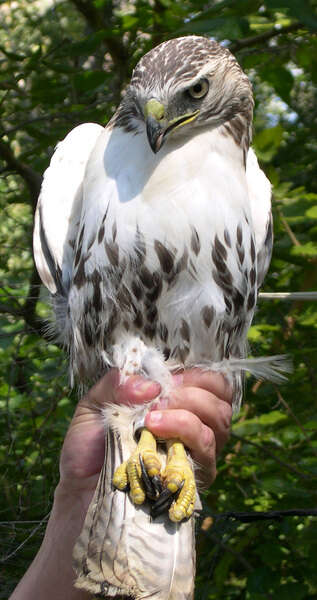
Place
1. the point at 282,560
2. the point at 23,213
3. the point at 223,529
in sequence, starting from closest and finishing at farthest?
the point at 223,529
the point at 282,560
the point at 23,213

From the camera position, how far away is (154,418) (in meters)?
2.30

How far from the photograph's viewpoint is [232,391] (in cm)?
260

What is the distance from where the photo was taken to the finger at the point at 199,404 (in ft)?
7.84

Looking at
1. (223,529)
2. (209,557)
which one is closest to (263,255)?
(223,529)

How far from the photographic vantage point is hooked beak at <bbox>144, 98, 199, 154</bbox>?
86.5 inches

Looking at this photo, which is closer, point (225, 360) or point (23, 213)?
point (225, 360)

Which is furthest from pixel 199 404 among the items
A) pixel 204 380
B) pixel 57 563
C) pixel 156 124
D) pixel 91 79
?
pixel 91 79

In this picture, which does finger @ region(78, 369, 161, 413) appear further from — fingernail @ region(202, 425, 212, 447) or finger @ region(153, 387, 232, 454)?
fingernail @ region(202, 425, 212, 447)

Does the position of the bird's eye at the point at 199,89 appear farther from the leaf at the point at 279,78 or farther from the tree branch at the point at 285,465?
the tree branch at the point at 285,465

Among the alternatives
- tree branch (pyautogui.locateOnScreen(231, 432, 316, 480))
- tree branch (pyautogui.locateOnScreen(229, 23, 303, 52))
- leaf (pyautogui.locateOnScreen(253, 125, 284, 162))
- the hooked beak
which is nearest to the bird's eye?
the hooked beak

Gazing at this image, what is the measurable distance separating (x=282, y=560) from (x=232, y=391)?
3.95 feet

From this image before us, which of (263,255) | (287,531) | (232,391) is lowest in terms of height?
(287,531)

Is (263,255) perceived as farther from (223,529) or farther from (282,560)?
(282,560)

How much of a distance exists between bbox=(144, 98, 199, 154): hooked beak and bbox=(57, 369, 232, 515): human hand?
0.87 metres
